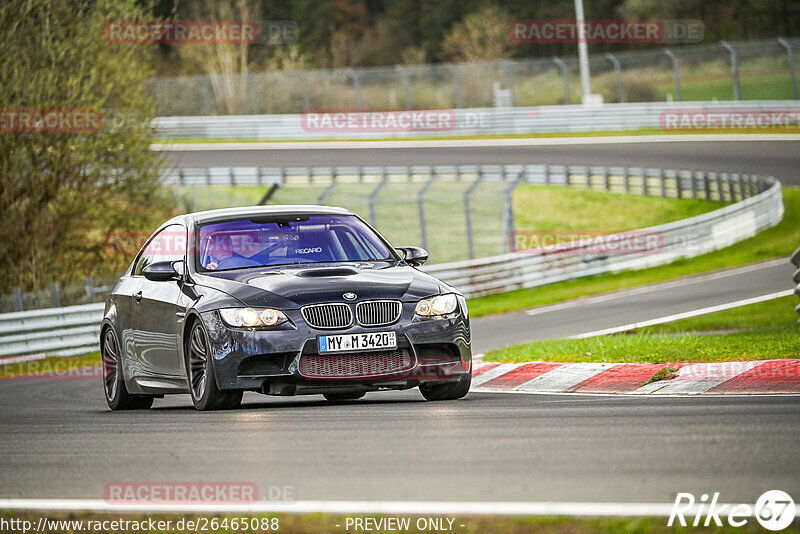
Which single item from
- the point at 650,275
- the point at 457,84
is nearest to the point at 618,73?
the point at 457,84

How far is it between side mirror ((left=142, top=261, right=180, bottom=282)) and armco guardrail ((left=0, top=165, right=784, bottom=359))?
11495mm

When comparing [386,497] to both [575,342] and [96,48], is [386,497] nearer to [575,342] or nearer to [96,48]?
[575,342]

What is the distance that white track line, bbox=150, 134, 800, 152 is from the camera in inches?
1775

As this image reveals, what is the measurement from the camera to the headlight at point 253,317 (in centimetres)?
902

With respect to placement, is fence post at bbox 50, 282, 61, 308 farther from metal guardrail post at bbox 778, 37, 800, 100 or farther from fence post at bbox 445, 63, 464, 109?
fence post at bbox 445, 63, 464, 109

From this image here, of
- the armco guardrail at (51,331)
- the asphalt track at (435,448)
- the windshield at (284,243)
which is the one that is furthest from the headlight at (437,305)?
the armco guardrail at (51,331)

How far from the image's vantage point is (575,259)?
95.3ft

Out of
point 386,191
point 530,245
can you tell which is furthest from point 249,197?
point 530,245

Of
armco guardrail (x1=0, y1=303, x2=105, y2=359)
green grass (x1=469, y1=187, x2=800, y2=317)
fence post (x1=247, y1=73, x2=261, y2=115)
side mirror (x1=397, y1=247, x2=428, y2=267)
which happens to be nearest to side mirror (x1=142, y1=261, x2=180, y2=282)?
side mirror (x1=397, y1=247, x2=428, y2=267)

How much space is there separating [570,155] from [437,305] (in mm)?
35585

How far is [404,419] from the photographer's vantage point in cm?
812

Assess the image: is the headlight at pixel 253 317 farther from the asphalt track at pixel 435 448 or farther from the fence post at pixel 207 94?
the fence post at pixel 207 94

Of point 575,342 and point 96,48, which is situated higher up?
point 96,48

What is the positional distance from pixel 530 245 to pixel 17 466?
1069 inches
